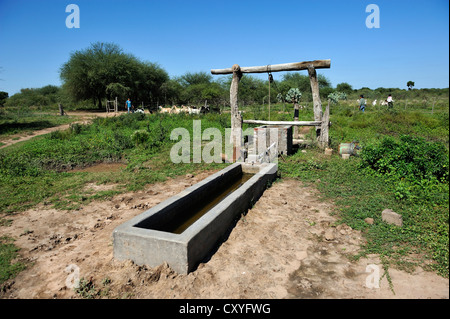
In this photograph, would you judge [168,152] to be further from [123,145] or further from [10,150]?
[10,150]

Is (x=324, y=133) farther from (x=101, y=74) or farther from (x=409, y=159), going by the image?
(x=101, y=74)

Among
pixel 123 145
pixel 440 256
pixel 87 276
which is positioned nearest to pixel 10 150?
pixel 123 145

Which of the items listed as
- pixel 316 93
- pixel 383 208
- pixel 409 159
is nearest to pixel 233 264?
pixel 383 208

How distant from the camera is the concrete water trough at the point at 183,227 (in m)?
2.95

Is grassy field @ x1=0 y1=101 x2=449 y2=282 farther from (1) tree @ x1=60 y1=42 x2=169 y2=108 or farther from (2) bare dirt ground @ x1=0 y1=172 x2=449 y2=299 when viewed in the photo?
(1) tree @ x1=60 y1=42 x2=169 y2=108

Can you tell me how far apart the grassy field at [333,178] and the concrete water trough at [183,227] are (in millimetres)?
1271

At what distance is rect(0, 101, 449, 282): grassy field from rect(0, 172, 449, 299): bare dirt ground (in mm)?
246

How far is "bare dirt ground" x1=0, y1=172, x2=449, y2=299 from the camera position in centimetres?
271

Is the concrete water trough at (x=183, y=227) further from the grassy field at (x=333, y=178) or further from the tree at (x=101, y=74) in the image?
the tree at (x=101, y=74)

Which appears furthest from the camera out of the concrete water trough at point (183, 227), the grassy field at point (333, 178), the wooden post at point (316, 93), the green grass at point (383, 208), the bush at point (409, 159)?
the wooden post at point (316, 93)

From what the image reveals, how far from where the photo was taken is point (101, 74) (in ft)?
79.8

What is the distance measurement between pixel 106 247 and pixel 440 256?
3883mm

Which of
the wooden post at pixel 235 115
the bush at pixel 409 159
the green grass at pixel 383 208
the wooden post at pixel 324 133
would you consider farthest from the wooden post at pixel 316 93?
the bush at pixel 409 159

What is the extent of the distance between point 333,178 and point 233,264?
382 cm
